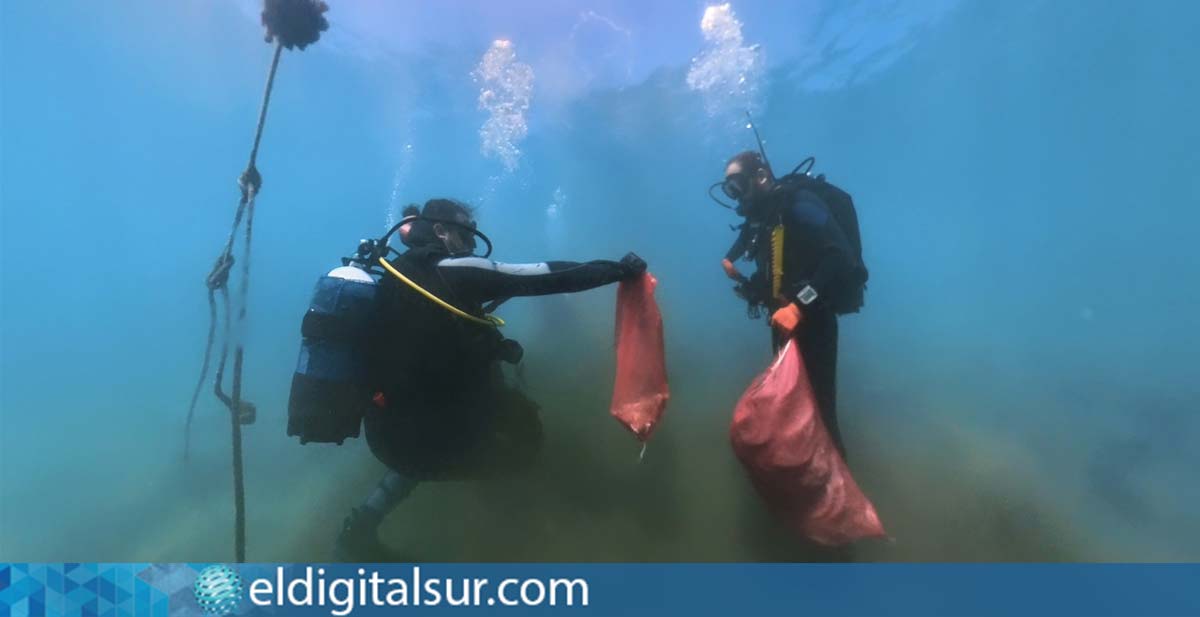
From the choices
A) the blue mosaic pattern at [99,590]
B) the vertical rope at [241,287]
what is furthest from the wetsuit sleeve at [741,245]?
the blue mosaic pattern at [99,590]

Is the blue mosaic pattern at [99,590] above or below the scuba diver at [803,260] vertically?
below

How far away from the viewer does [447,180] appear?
80.5ft

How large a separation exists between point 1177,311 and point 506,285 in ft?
92.6

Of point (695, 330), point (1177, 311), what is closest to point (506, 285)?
point (695, 330)

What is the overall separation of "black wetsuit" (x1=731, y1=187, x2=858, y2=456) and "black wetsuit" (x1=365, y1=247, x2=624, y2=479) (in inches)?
57.7

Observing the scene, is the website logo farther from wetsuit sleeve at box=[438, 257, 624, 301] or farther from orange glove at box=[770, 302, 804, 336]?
orange glove at box=[770, 302, 804, 336]

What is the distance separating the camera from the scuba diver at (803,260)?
3.77 m

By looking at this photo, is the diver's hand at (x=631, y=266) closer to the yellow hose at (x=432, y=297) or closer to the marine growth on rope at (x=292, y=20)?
the yellow hose at (x=432, y=297)

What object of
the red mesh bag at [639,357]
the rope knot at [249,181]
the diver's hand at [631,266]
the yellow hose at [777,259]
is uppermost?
the rope knot at [249,181]

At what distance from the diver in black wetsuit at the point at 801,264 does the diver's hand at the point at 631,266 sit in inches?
36.8

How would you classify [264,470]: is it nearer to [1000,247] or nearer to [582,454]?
[582,454]

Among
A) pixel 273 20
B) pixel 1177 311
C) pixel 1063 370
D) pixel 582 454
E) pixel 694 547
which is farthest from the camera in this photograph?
pixel 1177 311

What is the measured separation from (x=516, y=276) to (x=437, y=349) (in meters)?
0.68

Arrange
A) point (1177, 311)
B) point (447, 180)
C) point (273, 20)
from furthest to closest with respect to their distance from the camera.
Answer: point (447, 180) → point (1177, 311) → point (273, 20)
